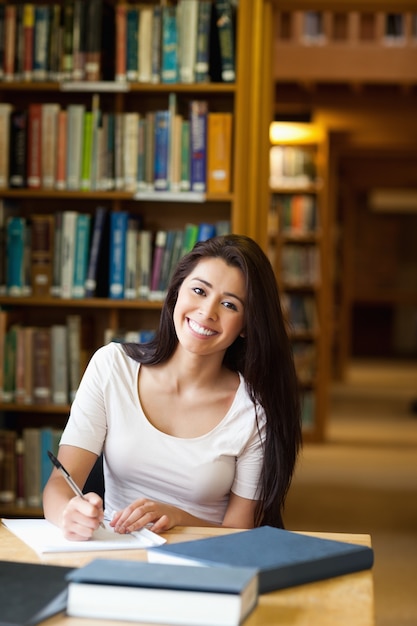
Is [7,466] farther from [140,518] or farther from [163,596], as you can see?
[163,596]

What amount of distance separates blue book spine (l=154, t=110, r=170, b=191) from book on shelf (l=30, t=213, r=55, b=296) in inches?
19.3

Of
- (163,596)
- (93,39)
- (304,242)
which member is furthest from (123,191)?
(304,242)

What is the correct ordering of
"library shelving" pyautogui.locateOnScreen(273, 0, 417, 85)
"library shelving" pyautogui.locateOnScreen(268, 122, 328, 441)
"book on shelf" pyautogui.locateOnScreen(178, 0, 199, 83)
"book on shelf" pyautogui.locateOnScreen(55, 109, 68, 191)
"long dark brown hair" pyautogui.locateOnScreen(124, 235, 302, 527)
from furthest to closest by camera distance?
"library shelving" pyautogui.locateOnScreen(268, 122, 328, 441) → "library shelving" pyautogui.locateOnScreen(273, 0, 417, 85) → "book on shelf" pyautogui.locateOnScreen(55, 109, 68, 191) → "book on shelf" pyautogui.locateOnScreen(178, 0, 199, 83) → "long dark brown hair" pyautogui.locateOnScreen(124, 235, 302, 527)

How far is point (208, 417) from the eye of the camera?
2516mm

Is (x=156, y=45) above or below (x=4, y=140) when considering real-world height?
above

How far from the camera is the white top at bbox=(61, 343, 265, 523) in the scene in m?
2.45

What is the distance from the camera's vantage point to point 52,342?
4.64 metres

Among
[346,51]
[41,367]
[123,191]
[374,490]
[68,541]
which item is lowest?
[374,490]

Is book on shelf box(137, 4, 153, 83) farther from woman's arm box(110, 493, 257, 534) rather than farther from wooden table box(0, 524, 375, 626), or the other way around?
wooden table box(0, 524, 375, 626)

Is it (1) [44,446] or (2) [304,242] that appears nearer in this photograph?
(1) [44,446]

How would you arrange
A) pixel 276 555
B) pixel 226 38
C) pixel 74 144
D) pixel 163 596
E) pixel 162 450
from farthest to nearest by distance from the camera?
pixel 74 144 → pixel 226 38 → pixel 162 450 → pixel 276 555 → pixel 163 596

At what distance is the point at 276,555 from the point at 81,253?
2.96 m

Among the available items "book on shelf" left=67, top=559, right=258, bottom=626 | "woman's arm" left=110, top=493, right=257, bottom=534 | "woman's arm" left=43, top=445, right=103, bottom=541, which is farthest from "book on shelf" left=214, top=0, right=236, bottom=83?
"book on shelf" left=67, top=559, right=258, bottom=626

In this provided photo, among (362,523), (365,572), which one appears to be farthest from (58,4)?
(365,572)
